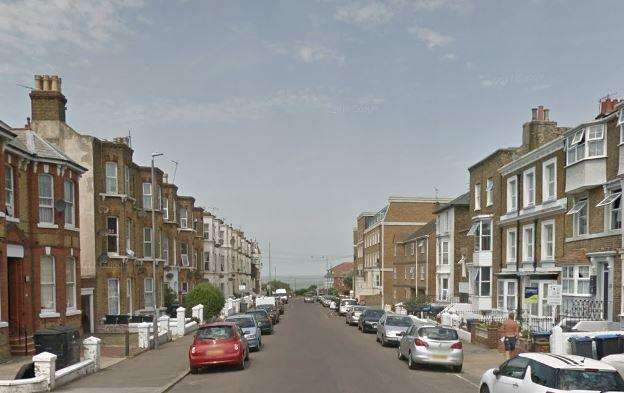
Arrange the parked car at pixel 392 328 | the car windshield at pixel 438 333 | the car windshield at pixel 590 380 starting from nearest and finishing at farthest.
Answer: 1. the car windshield at pixel 590 380
2. the car windshield at pixel 438 333
3. the parked car at pixel 392 328

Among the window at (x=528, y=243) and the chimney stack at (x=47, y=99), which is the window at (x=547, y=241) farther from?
the chimney stack at (x=47, y=99)

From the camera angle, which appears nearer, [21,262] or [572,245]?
[21,262]

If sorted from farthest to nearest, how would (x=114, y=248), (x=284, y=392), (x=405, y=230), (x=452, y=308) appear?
(x=405, y=230) < (x=452, y=308) < (x=114, y=248) < (x=284, y=392)

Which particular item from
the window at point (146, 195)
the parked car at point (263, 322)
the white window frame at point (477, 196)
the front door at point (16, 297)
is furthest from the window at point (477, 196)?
the front door at point (16, 297)

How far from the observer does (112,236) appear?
29.2 metres

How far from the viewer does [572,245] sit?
21.0 meters

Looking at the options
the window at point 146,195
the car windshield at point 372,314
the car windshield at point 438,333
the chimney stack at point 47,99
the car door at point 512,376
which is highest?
the chimney stack at point 47,99

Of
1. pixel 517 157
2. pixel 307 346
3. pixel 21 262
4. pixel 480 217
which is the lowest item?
pixel 307 346

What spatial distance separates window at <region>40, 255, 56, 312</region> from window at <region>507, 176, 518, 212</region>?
877 inches

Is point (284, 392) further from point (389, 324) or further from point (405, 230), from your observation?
point (405, 230)

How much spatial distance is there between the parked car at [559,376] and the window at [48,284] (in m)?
17.8

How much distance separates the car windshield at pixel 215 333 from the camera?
15383mm

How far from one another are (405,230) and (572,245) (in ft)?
146

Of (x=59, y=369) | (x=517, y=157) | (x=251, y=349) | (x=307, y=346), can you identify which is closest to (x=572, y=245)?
(x=517, y=157)
